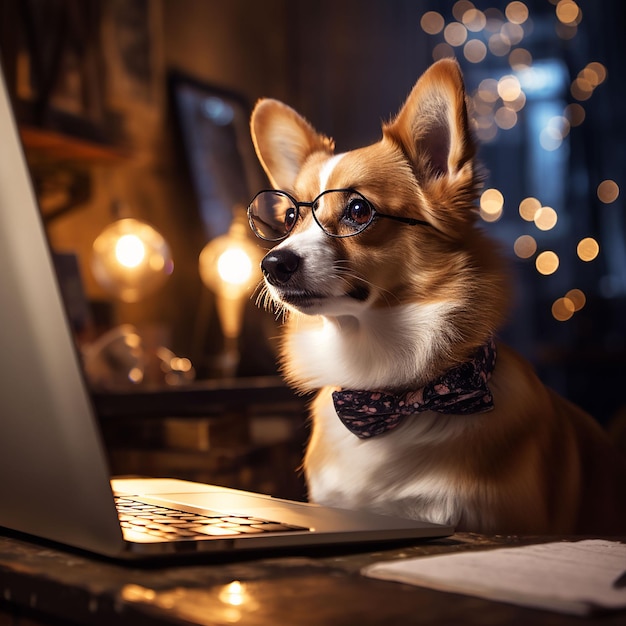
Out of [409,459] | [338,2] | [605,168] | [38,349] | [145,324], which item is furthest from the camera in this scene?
[605,168]

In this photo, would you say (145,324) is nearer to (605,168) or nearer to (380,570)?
(380,570)

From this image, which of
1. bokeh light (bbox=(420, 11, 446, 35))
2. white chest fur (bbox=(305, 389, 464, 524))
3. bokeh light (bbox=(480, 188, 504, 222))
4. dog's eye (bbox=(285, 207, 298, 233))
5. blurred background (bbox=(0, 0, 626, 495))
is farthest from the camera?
bokeh light (bbox=(480, 188, 504, 222))

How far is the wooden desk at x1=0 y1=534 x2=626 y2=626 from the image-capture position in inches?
15.8

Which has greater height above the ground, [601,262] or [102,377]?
[601,262]

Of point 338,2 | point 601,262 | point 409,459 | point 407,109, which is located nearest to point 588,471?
point 409,459

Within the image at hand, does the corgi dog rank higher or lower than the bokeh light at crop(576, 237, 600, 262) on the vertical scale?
lower

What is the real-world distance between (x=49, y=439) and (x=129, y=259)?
183 cm

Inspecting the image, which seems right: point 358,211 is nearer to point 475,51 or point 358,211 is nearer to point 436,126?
point 436,126

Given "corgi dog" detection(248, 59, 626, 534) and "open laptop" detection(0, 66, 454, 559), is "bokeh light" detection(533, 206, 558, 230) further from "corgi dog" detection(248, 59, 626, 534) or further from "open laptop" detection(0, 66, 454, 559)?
"open laptop" detection(0, 66, 454, 559)

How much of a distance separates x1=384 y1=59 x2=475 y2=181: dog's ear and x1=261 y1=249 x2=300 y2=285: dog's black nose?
174 mm

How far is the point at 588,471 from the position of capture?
36.6 inches

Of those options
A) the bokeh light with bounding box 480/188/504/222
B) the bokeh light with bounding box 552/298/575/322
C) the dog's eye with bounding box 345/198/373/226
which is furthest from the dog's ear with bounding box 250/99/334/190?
the bokeh light with bounding box 552/298/575/322

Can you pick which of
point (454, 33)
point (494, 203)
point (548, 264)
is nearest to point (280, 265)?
point (494, 203)

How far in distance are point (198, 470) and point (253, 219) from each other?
114 cm
